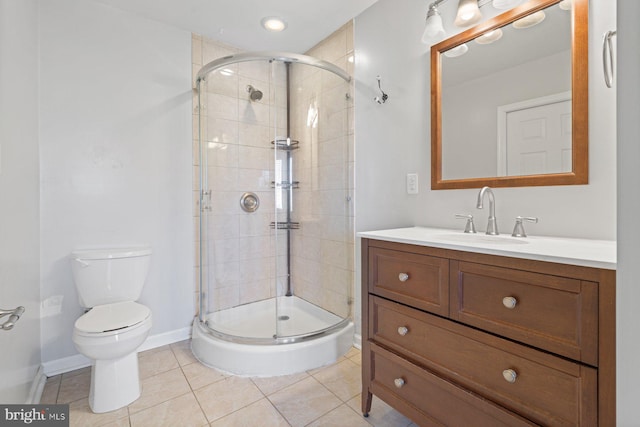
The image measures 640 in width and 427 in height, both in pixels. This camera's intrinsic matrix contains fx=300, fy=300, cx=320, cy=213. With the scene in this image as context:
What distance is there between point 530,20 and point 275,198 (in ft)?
6.19

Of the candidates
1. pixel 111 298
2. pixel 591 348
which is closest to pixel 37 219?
pixel 111 298

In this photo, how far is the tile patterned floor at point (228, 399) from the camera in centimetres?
148

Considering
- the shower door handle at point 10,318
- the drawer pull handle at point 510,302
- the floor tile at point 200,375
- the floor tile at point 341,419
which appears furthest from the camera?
the floor tile at point 200,375

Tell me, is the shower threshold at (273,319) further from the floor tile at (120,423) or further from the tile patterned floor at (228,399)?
the floor tile at (120,423)

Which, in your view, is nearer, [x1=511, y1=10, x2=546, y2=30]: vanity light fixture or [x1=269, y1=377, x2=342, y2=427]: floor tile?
[x1=511, y1=10, x2=546, y2=30]: vanity light fixture

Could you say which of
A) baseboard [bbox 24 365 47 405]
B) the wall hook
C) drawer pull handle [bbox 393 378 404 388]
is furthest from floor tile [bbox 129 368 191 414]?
the wall hook

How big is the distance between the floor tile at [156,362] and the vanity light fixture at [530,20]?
2.74m

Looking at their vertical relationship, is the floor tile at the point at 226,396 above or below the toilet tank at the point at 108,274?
below

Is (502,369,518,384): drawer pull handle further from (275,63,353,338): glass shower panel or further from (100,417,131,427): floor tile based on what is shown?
(100,417,131,427): floor tile

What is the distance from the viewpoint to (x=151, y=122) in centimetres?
224

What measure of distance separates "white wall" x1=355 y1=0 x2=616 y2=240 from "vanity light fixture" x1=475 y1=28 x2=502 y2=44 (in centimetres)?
10

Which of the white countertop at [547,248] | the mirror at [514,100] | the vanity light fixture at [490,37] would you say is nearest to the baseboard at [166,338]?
the white countertop at [547,248]

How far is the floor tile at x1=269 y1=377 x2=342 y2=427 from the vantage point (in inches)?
59.7

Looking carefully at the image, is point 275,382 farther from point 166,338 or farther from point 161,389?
point 166,338
